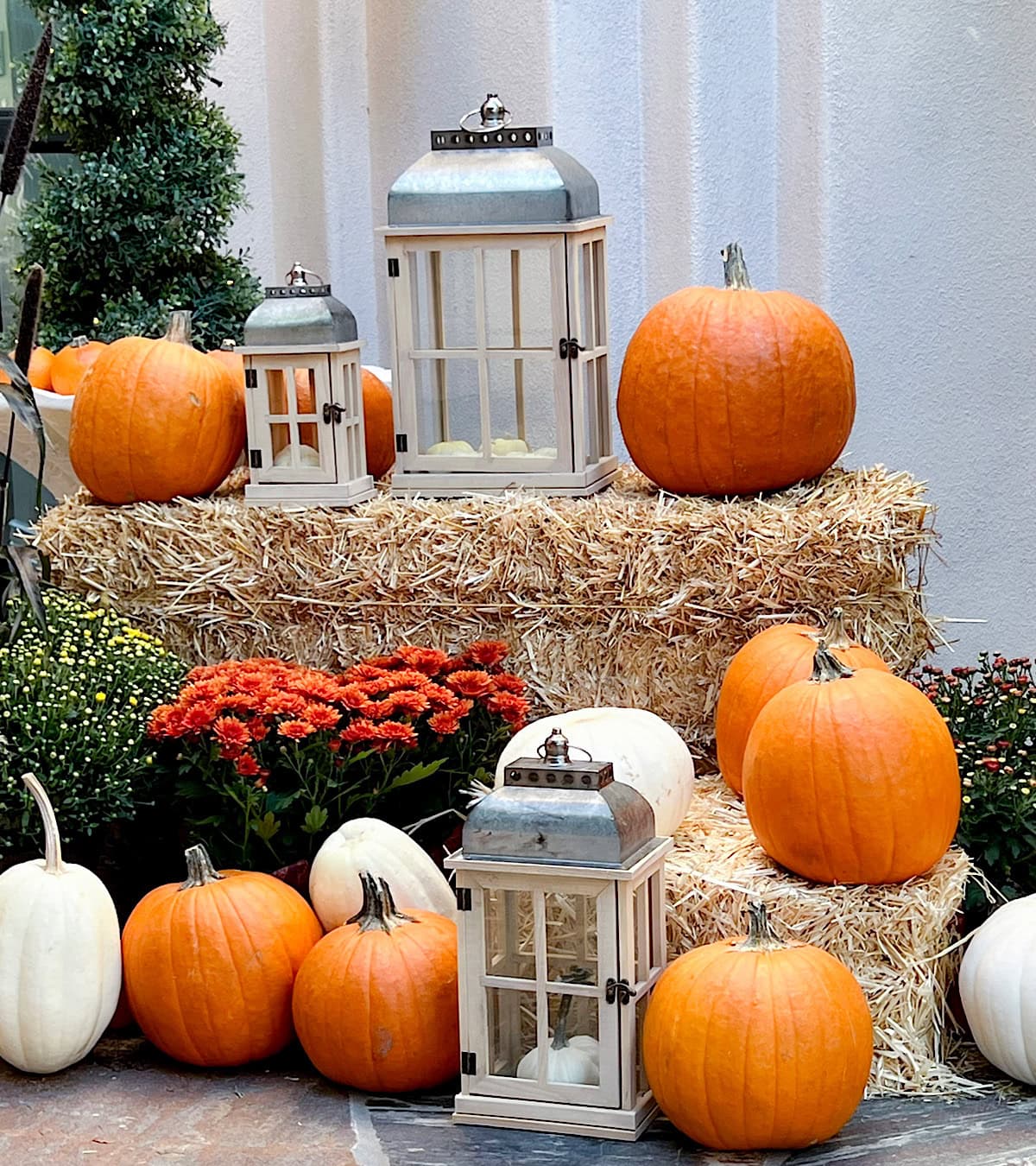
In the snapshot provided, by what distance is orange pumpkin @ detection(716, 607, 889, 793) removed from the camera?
252cm

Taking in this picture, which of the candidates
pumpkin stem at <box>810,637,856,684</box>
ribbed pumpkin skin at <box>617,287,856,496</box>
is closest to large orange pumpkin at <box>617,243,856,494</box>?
ribbed pumpkin skin at <box>617,287,856,496</box>

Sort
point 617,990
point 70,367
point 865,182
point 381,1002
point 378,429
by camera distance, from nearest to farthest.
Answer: point 617,990 < point 381,1002 < point 378,429 < point 70,367 < point 865,182

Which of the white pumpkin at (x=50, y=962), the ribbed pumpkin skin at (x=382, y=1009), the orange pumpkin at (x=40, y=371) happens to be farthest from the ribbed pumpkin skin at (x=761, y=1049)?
the orange pumpkin at (x=40, y=371)

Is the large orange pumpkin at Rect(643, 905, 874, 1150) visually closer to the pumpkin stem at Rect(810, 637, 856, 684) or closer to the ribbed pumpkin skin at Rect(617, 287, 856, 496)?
the pumpkin stem at Rect(810, 637, 856, 684)

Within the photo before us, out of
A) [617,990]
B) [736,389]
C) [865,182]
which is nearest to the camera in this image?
[617,990]

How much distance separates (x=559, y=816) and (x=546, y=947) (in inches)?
8.9

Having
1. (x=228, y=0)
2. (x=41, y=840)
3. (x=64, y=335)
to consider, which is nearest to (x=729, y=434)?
→ (x=41, y=840)

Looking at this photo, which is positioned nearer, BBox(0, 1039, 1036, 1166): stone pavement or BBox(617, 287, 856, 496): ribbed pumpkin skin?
BBox(0, 1039, 1036, 1166): stone pavement

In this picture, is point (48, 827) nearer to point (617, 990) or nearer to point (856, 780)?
point (617, 990)

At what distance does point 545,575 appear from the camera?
2836 mm

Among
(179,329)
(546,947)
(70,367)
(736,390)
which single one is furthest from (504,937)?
(70,367)

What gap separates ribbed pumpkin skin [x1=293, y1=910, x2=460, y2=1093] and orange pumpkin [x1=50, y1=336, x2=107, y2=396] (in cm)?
180

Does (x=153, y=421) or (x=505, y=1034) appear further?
(x=153, y=421)

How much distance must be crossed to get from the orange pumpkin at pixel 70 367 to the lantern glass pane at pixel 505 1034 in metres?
1.95
